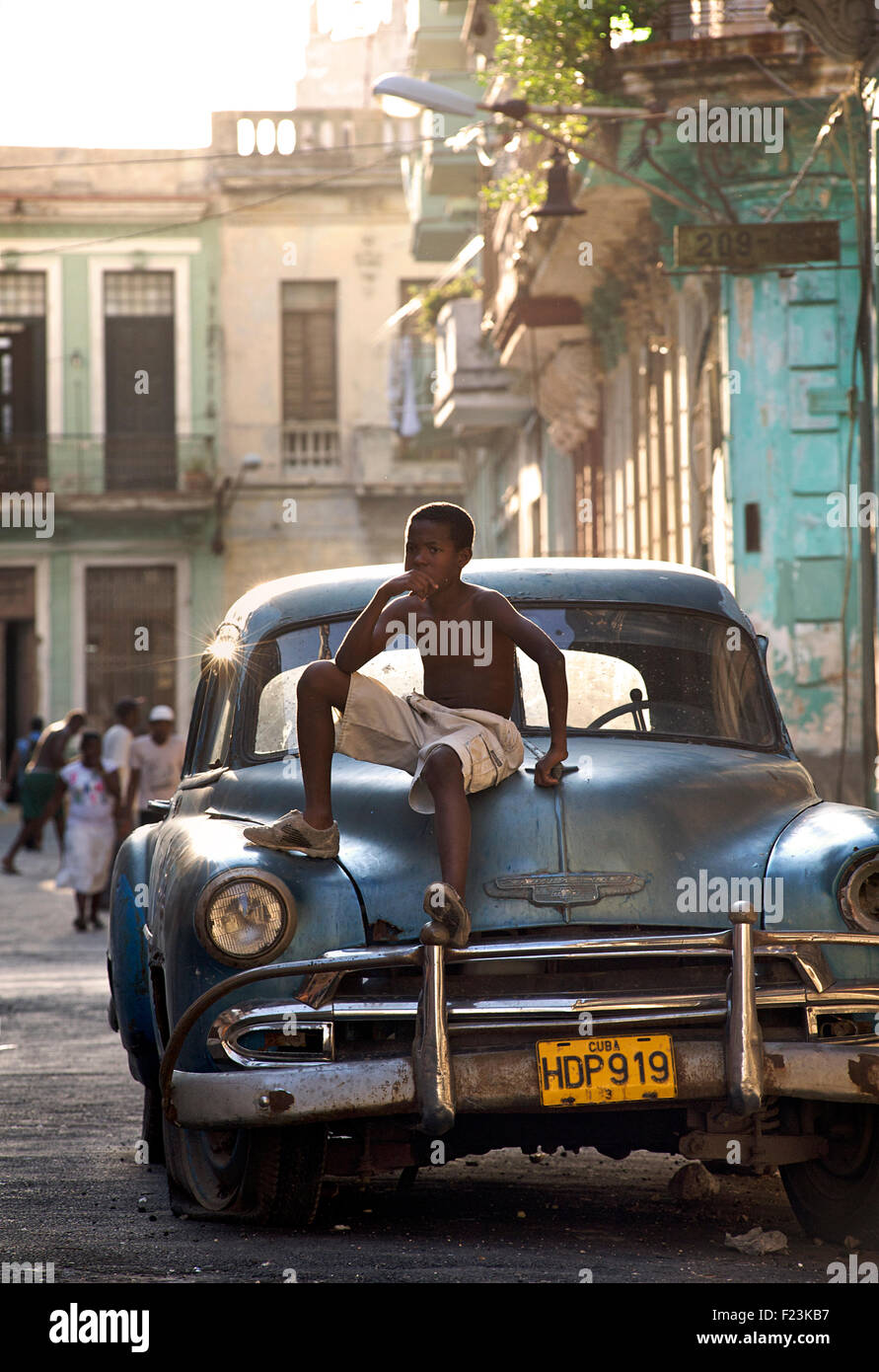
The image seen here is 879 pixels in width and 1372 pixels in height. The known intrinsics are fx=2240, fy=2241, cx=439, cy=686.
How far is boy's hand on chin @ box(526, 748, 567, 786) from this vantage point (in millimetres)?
5512

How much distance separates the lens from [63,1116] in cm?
753

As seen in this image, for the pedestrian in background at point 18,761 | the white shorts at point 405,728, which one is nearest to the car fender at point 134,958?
the white shorts at point 405,728

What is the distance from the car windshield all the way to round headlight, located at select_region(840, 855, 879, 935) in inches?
41.6

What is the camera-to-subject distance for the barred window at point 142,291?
1484 inches

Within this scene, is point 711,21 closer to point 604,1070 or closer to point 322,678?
point 322,678

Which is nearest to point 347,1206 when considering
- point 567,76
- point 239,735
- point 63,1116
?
point 239,735

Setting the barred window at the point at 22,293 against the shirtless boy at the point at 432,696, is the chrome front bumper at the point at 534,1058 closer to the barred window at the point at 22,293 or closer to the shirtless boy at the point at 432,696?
the shirtless boy at the point at 432,696

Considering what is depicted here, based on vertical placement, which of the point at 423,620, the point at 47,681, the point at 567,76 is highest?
the point at 567,76

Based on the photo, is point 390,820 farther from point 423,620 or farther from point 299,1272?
point 299,1272
